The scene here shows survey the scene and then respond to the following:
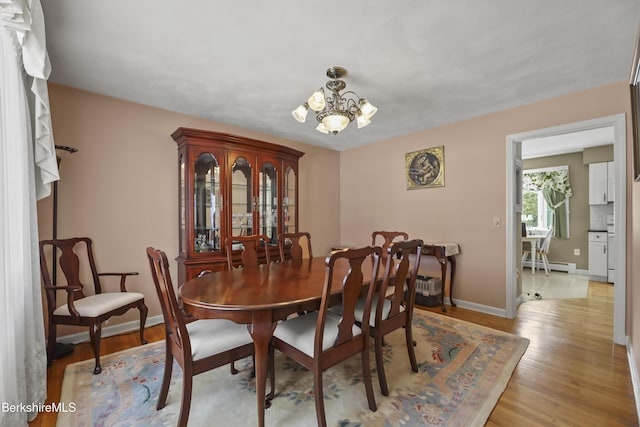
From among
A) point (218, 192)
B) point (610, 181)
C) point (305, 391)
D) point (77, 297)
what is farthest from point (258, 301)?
point (610, 181)

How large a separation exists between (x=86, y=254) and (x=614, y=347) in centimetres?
488

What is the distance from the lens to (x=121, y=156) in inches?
A: 109

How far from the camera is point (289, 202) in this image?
3814 millimetres

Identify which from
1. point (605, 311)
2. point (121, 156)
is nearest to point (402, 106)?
point (121, 156)

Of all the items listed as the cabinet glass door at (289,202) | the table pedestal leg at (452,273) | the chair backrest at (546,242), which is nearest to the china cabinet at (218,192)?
the cabinet glass door at (289,202)

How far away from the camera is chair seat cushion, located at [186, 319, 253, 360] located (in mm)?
1475

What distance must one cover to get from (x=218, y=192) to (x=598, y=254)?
6440 millimetres

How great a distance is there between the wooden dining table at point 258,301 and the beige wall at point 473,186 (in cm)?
213

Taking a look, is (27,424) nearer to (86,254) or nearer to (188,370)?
(188,370)

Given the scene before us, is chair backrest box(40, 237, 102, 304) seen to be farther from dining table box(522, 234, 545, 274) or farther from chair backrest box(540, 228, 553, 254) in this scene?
chair backrest box(540, 228, 553, 254)

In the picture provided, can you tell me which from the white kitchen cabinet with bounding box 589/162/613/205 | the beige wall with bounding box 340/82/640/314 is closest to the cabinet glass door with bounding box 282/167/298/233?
the beige wall with bounding box 340/82/640/314

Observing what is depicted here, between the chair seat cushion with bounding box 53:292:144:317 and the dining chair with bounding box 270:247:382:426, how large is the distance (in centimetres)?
145

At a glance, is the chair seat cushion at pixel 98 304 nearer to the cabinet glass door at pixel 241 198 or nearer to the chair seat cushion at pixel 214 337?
the chair seat cushion at pixel 214 337

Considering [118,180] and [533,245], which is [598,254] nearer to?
[533,245]
